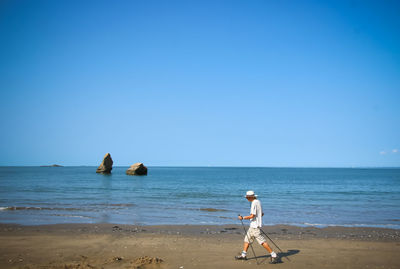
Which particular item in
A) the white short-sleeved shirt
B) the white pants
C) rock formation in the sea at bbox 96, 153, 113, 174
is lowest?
rock formation in the sea at bbox 96, 153, 113, 174

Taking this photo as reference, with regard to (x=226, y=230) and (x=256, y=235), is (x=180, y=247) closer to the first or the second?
(x=256, y=235)

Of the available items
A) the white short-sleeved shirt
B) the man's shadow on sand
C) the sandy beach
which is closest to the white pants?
the white short-sleeved shirt

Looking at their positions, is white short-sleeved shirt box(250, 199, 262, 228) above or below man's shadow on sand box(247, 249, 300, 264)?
above

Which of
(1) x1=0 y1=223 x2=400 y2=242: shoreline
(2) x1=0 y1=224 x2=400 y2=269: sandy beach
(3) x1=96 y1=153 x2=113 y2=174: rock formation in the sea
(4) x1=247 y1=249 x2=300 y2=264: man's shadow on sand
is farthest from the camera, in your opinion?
(3) x1=96 y1=153 x2=113 y2=174: rock formation in the sea

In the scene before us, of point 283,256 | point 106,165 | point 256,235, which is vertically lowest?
point 106,165

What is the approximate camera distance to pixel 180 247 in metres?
8.97

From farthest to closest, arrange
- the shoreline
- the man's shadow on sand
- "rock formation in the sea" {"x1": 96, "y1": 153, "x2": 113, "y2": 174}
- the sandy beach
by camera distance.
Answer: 1. "rock formation in the sea" {"x1": 96, "y1": 153, "x2": 113, "y2": 174}
2. the shoreline
3. the man's shadow on sand
4. the sandy beach

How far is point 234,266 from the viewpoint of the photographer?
7.14m

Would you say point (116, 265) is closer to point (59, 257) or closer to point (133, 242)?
point (59, 257)

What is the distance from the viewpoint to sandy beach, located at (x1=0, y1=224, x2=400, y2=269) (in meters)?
7.32

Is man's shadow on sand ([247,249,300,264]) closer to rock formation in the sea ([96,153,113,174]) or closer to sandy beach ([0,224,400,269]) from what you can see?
sandy beach ([0,224,400,269])

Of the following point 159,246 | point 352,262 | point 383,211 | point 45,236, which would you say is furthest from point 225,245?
point 383,211

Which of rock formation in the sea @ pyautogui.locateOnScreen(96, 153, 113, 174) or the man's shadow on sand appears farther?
rock formation in the sea @ pyautogui.locateOnScreen(96, 153, 113, 174)

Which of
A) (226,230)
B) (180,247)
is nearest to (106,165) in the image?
(226,230)
